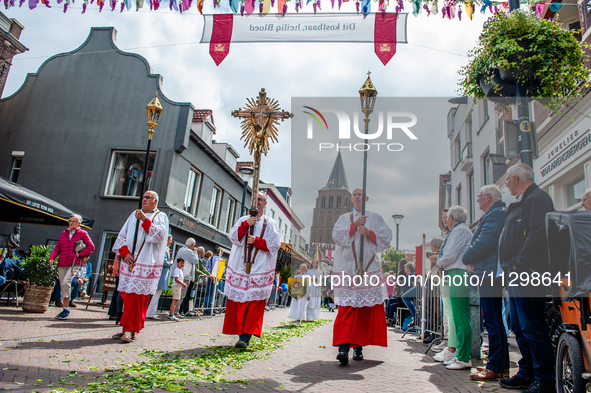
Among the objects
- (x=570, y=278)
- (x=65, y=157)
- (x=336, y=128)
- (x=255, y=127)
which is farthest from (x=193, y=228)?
(x=570, y=278)

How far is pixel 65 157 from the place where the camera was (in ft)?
58.1

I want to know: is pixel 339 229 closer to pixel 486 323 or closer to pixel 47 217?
pixel 486 323

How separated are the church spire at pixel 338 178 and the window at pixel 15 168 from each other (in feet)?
53.7

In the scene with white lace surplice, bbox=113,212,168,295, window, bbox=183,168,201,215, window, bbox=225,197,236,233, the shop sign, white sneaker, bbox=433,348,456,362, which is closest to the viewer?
white sneaker, bbox=433,348,456,362

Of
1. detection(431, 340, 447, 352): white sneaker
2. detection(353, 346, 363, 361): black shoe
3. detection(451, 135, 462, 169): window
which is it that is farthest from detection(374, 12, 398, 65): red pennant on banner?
detection(451, 135, 462, 169): window

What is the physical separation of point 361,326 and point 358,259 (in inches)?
33.7

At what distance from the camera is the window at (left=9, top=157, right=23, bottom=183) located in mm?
17969

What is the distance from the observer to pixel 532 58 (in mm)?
4234

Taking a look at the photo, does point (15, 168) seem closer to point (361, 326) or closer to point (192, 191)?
point (192, 191)

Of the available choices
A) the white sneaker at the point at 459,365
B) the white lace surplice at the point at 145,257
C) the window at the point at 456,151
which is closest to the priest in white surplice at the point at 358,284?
the white sneaker at the point at 459,365

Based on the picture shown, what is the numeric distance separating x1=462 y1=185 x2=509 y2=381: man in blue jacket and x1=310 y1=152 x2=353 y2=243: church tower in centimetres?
168

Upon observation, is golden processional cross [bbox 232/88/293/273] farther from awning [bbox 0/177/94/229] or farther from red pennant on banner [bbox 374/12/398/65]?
awning [bbox 0/177/94/229]

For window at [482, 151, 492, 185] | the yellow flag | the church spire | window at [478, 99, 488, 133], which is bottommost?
the church spire

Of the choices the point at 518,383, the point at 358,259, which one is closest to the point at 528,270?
the point at 518,383
